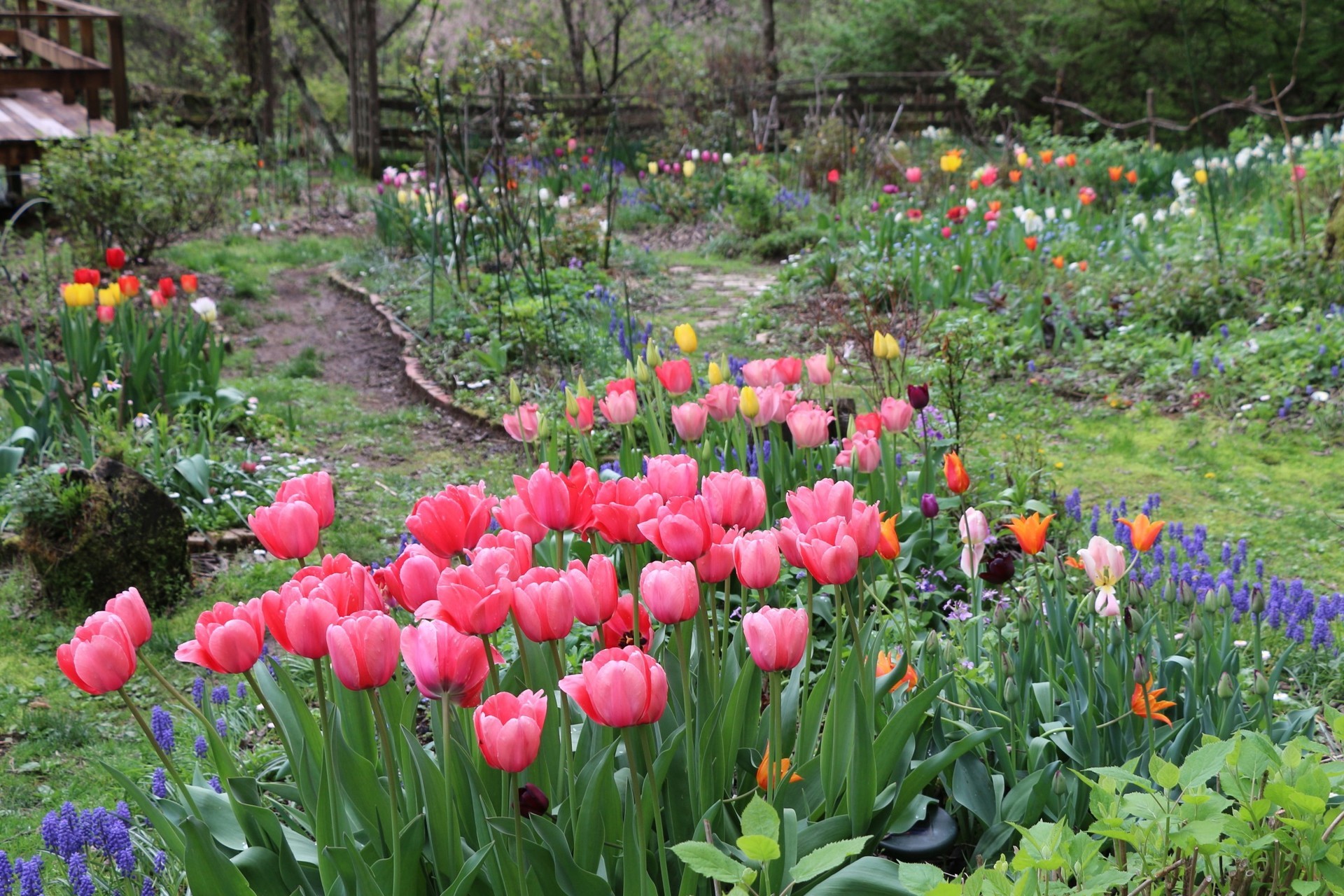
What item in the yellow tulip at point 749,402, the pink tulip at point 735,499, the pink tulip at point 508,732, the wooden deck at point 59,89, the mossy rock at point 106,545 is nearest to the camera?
the pink tulip at point 508,732

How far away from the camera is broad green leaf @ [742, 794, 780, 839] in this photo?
1.12 meters

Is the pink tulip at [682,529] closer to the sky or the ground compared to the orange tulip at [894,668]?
closer to the sky

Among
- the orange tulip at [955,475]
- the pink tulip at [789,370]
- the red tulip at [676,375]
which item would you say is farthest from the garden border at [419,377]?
the orange tulip at [955,475]

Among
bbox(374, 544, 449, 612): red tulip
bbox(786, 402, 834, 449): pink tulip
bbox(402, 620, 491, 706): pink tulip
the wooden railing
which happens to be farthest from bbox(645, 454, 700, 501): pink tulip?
the wooden railing

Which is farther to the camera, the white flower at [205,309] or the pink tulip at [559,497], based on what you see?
the white flower at [205,309]

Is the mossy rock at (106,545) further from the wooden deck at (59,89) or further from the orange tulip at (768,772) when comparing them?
the wooden deck at (59,89)

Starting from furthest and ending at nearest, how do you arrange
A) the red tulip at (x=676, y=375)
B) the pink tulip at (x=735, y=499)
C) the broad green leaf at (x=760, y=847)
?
the red tulip at (x=676, y=375) → the pink tulip at (x=735, y=499) → the broad green leaf at (x=760, y=847)

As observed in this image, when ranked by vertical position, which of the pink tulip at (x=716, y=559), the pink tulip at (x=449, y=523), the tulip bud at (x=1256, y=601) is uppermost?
the pink tulip at (x=449, y=523)

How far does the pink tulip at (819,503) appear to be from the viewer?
149cm

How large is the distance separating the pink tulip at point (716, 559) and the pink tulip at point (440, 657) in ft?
1.21

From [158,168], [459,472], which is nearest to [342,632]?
[459,472]

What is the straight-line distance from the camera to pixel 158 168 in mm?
7941

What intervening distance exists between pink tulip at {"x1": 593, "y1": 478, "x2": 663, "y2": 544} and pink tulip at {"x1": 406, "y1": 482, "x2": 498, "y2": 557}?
17 centimetres

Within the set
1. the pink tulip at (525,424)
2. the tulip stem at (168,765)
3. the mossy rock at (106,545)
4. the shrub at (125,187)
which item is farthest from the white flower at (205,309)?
the tulip stem at (168,765)
